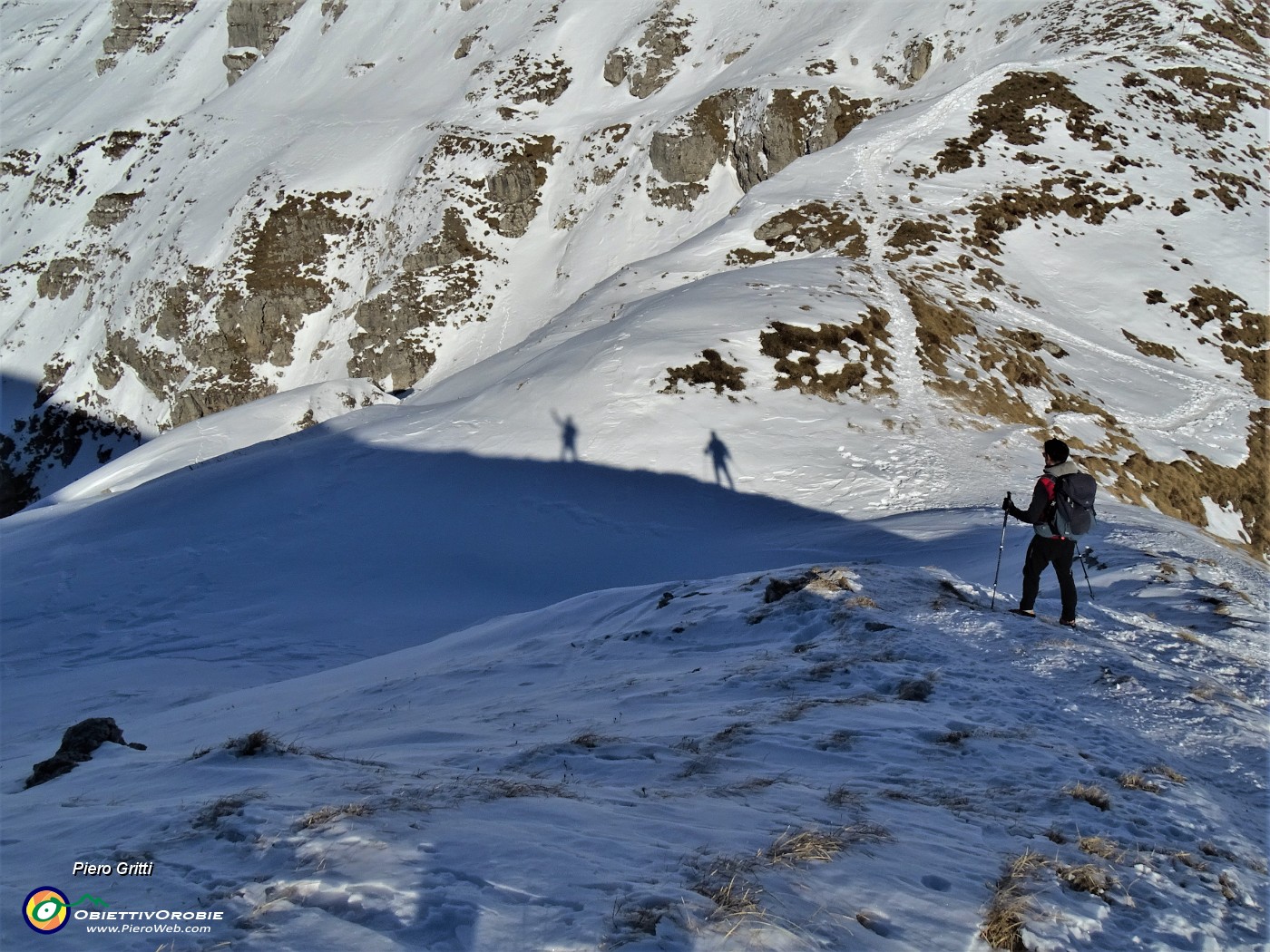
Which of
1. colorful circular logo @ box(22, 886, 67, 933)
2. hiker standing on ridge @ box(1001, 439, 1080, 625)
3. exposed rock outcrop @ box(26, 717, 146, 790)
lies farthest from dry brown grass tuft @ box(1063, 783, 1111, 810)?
exposed rock outcrop @ box(26, 717, 146, 790)

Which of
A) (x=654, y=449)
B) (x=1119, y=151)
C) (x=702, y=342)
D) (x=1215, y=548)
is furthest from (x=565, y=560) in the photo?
(x=1119, y=151)

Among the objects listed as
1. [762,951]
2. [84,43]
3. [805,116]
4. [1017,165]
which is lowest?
[762,951]

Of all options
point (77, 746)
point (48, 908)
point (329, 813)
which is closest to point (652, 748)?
point (329, 813)

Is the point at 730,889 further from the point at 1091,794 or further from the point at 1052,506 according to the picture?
the point at 1052,506

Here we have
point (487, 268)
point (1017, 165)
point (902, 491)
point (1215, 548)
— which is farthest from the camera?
point (487, 268)

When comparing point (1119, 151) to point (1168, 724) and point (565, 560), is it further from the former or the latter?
point (1168, 724)

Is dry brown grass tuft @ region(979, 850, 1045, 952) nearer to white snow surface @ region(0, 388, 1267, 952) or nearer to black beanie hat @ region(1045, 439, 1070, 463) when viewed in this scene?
white snow surface @ region(0, 388, 1267, 952)

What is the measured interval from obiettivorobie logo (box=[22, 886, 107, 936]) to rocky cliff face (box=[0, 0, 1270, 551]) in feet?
62.3

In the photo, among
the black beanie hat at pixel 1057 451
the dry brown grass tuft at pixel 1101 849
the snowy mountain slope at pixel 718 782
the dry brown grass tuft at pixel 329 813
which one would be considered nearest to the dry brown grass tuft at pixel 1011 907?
the snowy mountain slope at pixel 718 782

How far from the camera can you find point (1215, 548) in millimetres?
13305

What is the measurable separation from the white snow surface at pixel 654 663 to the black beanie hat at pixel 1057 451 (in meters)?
1.65

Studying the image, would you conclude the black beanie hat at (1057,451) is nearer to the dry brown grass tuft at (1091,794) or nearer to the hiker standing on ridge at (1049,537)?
the hiker standing on ridge at (1049,537)

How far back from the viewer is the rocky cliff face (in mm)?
26281

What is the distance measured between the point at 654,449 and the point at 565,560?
4424 millimetres
